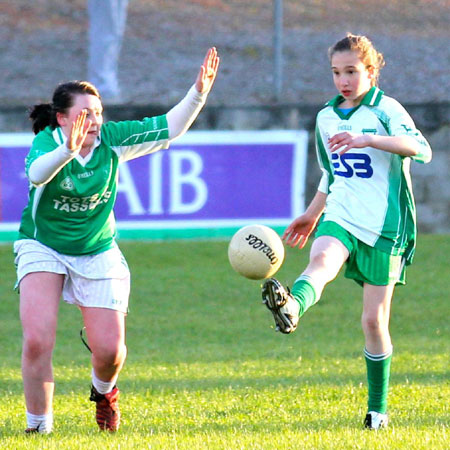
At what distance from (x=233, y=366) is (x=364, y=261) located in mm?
2685

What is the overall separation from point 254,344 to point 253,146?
14.4 ft

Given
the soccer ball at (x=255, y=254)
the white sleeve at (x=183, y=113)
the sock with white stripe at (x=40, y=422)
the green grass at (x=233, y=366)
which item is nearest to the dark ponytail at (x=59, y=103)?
the white sleeve at (x=183, y=113)

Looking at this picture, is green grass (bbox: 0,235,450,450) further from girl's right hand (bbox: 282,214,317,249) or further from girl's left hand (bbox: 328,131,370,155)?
girl's left hand (bbox: 328,131,370,155)

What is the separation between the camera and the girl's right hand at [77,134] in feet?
16.0

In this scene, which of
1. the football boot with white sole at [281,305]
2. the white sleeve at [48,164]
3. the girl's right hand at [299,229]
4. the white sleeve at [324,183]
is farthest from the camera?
the girl's right hand at [299,229]

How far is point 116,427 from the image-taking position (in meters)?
5.59

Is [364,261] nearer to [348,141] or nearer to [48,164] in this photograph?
[348,141]

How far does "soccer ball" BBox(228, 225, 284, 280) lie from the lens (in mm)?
5480

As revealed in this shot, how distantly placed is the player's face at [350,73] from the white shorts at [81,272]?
148 centimetres

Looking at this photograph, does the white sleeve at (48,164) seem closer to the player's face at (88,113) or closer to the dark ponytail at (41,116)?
the player's face at (88,113)

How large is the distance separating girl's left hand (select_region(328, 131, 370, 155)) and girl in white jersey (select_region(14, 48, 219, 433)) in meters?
0.90

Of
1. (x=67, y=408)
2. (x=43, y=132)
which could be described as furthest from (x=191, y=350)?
(x=43, y=132)

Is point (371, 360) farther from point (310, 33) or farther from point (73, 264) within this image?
point (310, 33)

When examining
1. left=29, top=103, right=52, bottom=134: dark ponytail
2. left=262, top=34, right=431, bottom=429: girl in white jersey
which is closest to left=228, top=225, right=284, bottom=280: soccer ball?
left=262, top=34, right=431, bottom=429: girl in white jersey
